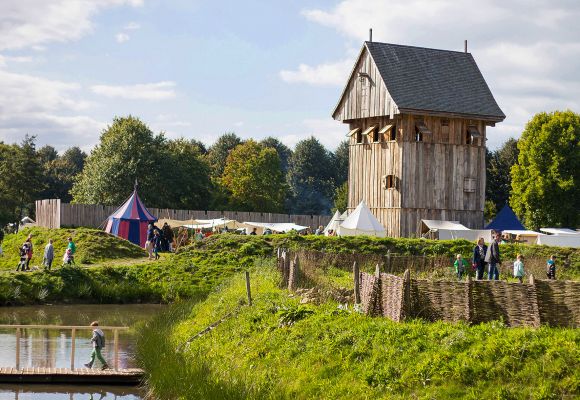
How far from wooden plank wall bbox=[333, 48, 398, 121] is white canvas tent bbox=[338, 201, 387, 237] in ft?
19.6

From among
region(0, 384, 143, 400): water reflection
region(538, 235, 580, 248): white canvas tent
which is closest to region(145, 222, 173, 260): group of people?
region(538, 235, 580, 248): white canvas tent

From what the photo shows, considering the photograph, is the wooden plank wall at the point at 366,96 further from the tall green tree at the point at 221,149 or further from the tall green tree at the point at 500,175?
the tall green tree at the point at 221,149

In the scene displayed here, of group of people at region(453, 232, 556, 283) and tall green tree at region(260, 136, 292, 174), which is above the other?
tall green tree at region(260, 136, 292, 174)

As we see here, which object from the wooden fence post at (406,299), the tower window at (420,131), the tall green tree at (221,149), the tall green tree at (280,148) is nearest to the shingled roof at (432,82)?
the tower window at (420,131)

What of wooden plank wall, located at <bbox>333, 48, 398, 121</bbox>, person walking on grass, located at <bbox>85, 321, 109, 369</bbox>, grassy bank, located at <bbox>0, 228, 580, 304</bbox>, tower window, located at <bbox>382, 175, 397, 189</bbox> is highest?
wooden plank wall, located at <bbox>333, 48, 398, 121</bbox>

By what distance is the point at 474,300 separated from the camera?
20.2m

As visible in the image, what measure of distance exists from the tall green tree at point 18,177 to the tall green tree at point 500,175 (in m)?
43.6

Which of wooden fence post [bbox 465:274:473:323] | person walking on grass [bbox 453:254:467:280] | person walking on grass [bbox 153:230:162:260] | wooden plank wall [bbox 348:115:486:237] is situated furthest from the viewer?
wooden plank wall [bbox 348:115:486:237]

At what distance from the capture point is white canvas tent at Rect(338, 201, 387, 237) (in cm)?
5717

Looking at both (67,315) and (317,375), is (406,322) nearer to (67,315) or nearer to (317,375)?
(317,375)

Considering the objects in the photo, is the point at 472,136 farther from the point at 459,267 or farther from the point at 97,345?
the point at 97,345

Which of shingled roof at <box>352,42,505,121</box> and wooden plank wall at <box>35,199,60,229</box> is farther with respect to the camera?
wooden plank wall at <box>35,199,60,229</box>

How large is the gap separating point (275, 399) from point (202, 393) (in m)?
1.75

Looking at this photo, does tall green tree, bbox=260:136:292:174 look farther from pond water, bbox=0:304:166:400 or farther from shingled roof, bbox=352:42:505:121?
pond water, bbox=0:304:166:400
